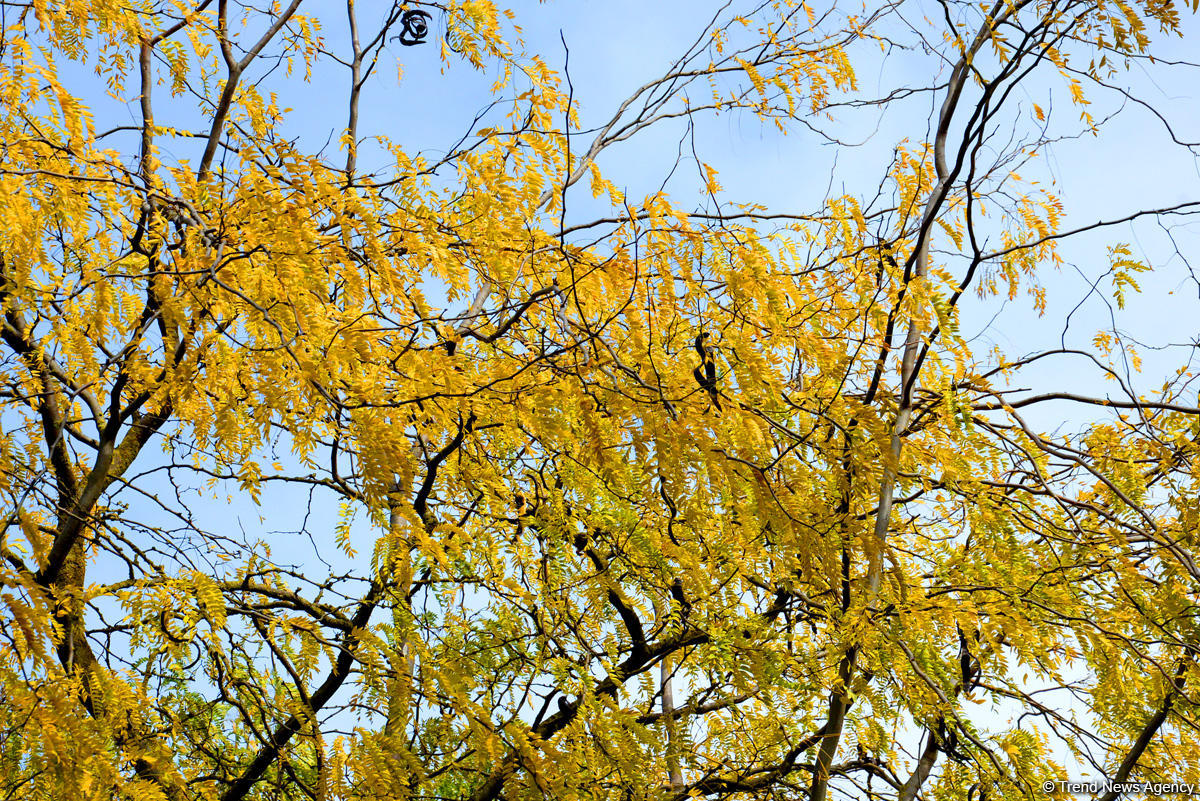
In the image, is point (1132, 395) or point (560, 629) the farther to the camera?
point (560, 629)

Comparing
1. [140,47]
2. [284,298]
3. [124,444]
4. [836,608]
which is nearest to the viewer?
[284,298]

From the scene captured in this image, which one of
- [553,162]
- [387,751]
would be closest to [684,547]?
[387,751]

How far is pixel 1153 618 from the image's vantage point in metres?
3.30

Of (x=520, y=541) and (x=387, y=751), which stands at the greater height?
(x=520, y=541)

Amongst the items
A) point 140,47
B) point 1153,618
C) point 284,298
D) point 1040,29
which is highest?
point 140,47

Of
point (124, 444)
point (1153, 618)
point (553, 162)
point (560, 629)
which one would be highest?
point (553, 162)

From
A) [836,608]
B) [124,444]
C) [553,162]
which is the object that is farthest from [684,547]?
[124,444]

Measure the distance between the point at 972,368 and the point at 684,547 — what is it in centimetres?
134

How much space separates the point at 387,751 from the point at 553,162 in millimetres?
2637

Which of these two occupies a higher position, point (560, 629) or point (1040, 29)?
point (1040, 29)

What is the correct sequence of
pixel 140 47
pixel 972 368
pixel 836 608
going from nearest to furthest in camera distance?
pixel 836 608
pixel 972 368
pixel 140 47

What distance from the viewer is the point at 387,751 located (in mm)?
3346

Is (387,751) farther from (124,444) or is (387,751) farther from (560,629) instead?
(124,444)

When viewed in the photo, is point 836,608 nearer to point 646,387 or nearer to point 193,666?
point 646,387
